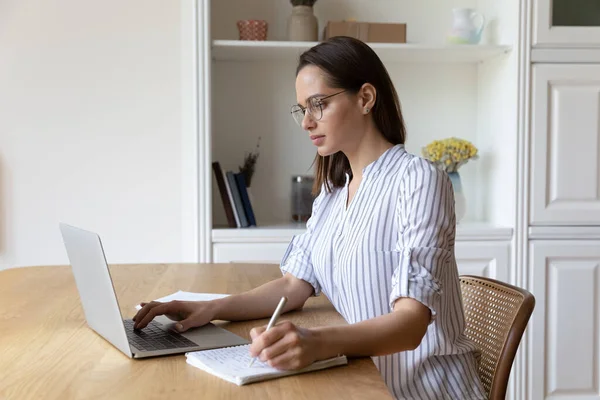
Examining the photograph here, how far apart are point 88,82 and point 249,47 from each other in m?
0.73

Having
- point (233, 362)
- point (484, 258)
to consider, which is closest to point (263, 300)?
point (233, 362)

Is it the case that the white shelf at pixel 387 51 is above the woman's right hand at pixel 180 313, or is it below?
above

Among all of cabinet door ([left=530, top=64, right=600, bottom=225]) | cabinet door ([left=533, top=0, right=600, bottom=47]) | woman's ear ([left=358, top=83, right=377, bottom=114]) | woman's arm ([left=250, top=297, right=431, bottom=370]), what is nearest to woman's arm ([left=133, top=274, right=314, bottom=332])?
woman's arm ([left=250, top=297, right=431, bottom=370])

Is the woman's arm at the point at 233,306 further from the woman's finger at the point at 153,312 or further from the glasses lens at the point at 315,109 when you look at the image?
the glasses lens at the point at 315,109

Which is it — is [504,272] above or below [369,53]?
below

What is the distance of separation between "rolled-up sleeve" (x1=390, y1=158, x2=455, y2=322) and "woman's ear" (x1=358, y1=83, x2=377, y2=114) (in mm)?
188

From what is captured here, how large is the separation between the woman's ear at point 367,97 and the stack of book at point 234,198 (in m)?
1.36

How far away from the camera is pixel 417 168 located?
139 centimetres

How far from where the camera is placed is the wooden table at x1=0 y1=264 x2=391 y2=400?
38.3 inches

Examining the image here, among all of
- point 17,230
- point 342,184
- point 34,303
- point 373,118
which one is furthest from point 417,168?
point 17,230

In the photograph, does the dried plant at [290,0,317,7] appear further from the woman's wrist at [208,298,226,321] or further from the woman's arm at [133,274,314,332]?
the woman's wrist at [208,298,226,321]

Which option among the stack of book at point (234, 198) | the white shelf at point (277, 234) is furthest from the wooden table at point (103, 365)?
the stack of book at point (234, 198)

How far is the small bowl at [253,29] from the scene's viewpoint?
9.18 ft

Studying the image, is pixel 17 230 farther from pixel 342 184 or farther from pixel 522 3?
pixel 522 3
